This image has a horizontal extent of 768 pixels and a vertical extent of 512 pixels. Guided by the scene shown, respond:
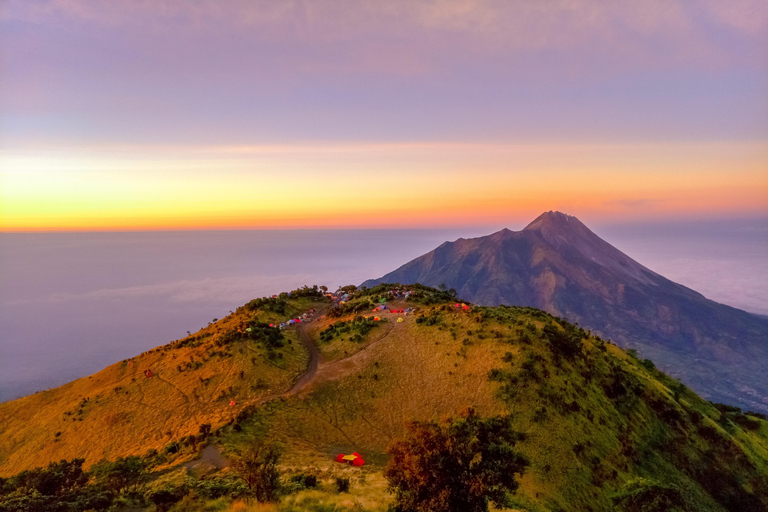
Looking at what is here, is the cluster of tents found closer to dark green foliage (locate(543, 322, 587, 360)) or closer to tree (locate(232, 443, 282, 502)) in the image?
dark green foliage (locate(543, 322, 587, 360))

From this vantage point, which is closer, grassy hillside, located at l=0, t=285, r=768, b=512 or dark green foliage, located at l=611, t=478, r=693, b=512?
dark green foliage, located at l=611, t=478, r=693, b=512

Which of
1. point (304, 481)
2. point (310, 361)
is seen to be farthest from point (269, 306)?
point (304, 481)

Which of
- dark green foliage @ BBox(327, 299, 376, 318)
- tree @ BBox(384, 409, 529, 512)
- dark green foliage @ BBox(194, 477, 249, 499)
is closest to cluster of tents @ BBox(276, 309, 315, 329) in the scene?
dark green foliage @ BBox(327, 299, 376, 318)

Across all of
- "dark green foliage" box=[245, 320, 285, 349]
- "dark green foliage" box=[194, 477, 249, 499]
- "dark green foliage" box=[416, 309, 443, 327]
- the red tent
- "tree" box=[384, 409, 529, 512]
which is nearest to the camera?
"tree" box=[384, 409, 529, 512]

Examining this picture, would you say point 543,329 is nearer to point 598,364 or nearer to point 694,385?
point 598,364

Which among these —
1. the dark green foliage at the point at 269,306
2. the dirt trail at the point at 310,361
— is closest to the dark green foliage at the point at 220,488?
the dirt trail at the point at 310,361

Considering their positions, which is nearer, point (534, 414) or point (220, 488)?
point (220, 488)

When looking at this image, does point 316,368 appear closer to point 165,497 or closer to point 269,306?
point 269,306
